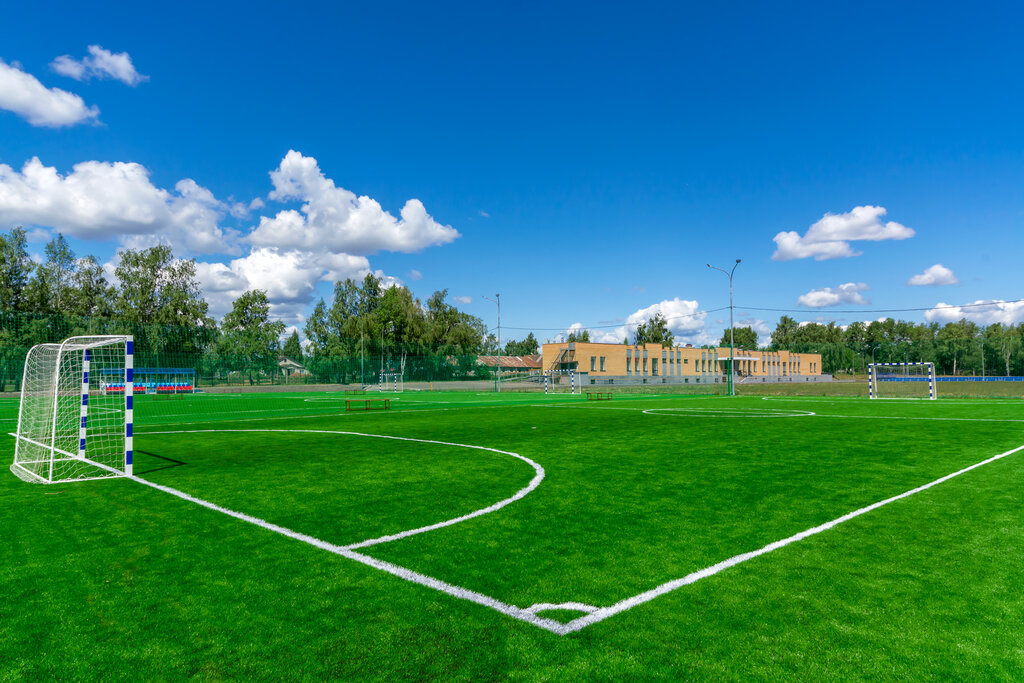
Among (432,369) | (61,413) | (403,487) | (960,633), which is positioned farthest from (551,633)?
(432,369)

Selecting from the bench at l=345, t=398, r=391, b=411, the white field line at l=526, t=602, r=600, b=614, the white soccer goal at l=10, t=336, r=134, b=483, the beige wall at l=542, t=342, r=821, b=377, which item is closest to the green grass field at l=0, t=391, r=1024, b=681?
the white field line at l=526, t=602, r=600, b=614

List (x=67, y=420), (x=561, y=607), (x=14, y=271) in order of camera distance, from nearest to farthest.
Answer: (x=561, y=607)
(x=67, y=420)
(x=14, y=271)

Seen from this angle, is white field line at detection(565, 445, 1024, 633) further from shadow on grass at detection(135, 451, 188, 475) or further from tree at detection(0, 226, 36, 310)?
tree at detection(0, 226, 36, 310)

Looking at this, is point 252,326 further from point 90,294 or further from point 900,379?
point 900,379

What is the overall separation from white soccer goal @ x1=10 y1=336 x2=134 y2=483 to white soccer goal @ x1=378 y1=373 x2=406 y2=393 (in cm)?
4423

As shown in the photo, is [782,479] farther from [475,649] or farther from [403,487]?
[475,649]

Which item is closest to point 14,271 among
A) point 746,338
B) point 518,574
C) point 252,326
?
point 252,326

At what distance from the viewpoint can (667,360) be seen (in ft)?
310

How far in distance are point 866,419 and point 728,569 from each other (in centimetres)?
1856

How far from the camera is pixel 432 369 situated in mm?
65250

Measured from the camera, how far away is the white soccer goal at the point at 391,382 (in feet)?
196

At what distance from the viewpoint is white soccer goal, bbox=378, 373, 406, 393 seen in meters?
59.8

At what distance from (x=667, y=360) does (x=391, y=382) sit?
49.9 m

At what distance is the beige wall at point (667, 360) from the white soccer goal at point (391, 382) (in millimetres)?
24662
